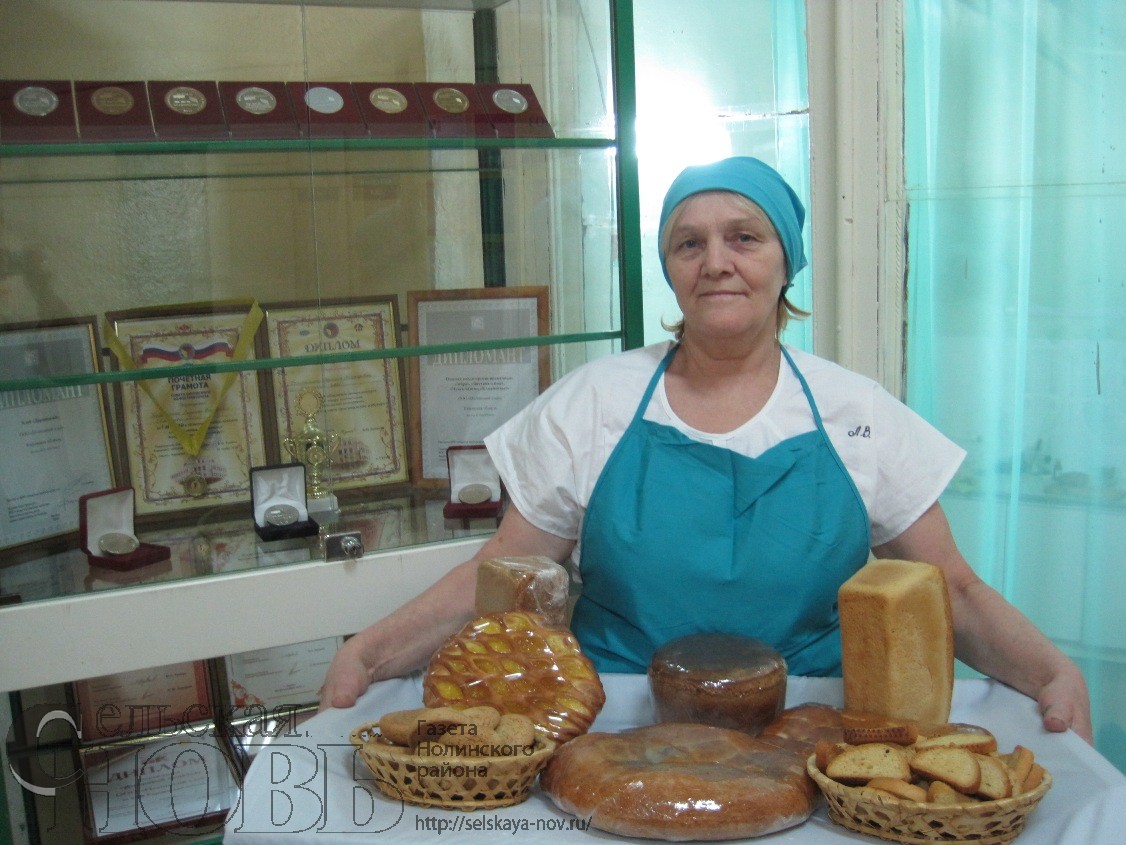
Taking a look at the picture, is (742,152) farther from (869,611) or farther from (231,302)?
(869,611)

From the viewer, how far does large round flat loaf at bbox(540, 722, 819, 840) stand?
3.51 feet

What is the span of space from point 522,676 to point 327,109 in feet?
4.10

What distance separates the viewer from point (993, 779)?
3.51 ft

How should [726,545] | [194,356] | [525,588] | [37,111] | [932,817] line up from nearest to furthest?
[932,817]
[525,588]
[726,545]
[37,111]
[194,356]

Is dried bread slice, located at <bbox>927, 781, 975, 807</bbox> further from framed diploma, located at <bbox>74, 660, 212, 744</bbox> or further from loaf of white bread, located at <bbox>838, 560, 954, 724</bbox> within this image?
framed diploma, located at <bbox>74, 660, 212, 744</bbox>

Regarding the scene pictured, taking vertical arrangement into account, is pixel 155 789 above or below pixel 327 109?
below

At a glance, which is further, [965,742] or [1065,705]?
[1065,705]

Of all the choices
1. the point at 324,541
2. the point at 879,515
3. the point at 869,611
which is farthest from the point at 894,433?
the point at 324,541

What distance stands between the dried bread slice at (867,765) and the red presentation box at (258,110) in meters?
1.51

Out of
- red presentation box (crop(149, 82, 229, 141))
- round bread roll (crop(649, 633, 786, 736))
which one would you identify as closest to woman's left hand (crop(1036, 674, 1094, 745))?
round bread roll (crop(649, 633, 786, 736))

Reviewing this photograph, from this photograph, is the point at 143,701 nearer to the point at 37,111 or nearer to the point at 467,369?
the point at 467,369

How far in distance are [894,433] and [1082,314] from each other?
0.59 m

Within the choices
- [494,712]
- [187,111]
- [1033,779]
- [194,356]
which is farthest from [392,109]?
[1033,779]

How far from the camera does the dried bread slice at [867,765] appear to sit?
3.59 ft
